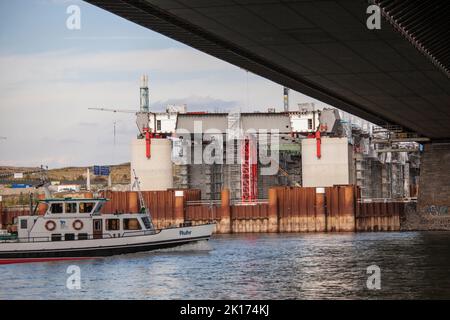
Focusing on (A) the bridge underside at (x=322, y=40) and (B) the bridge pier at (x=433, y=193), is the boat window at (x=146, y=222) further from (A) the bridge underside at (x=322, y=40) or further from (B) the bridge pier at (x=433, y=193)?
(B) the bridge pier at (x=433, y=193)

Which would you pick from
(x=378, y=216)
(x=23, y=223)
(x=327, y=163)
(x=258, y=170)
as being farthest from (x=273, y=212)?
(x=23, y=223)

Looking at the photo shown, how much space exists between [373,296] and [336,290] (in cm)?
312

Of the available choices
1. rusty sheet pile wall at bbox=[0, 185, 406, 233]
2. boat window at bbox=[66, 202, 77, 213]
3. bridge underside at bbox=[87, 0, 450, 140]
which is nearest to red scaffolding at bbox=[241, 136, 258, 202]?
rusty sheet pile wall at bbox=[0, 185, 406, 233]

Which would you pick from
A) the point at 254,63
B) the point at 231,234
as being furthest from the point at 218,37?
the point at 231,234

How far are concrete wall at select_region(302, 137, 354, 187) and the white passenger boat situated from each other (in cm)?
5129

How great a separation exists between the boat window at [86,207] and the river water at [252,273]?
13.0 feet

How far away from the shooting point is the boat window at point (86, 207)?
242 ft

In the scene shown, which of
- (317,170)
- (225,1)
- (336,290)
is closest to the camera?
(225,1)

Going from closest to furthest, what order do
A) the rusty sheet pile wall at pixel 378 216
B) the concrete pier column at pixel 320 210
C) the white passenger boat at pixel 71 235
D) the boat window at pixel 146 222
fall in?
1. the white passenger boat at pixel 71 235
2. the boat window at pixel 146 222
3. the concrete pier column at pixel 320 210
4. the rusty sheet pile wall at pixel 378 216

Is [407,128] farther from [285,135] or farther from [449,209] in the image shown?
[285,135]

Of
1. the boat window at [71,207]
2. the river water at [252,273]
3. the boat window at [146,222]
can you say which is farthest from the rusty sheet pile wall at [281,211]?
the boat window at [71,207]

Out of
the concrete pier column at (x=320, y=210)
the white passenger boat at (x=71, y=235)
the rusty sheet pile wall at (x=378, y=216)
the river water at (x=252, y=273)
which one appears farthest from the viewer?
the rusty sheet pile wall at (x=378, y=216)

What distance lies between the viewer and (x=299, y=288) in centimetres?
5312

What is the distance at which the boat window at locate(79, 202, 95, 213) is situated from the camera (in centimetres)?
7369
